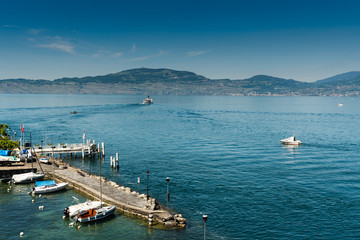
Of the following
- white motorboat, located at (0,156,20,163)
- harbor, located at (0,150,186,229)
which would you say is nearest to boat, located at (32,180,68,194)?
harbor, located at (0,150,186,229)

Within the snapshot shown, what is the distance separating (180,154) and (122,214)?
40684mm

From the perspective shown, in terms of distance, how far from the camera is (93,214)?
43.4m

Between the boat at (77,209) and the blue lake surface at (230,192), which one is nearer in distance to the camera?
the blue lake surface at (230,192)

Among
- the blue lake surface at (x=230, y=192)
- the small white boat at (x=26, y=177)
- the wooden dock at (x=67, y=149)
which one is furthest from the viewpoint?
the wooden dock at (x=67, y=149)

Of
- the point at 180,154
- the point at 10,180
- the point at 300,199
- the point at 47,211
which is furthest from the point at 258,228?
the point at 10,180

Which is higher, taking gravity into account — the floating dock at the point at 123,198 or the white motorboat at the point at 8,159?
the white motorboat at the point at 8,159

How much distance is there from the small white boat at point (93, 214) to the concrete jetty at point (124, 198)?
2767 mm

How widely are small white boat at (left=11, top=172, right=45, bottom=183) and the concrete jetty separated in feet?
8.92

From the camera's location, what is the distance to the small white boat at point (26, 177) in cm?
6088

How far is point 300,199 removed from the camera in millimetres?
50031

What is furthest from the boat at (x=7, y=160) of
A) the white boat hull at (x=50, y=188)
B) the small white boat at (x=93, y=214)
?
the small white boat at (x=93, y=214)

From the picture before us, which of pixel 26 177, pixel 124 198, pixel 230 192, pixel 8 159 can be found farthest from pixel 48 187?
pixel 230 192

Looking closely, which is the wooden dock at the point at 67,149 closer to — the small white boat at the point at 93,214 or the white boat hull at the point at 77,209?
the white boat hull at the point at 77,209

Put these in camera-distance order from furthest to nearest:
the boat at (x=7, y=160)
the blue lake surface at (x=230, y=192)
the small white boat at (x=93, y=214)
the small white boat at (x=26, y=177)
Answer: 1. the boat at (x=7, y=160)
2. the small white boat at (x=26, y=177)
3. the small white boat at (x=93, y=214)
4. the blue lake surface at (x=230, y=192)
